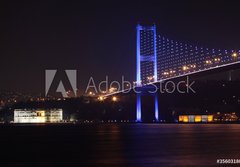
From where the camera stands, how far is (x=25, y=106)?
10038 centimetres

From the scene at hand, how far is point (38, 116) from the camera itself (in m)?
94.7

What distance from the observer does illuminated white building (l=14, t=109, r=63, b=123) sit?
9206 centimetres

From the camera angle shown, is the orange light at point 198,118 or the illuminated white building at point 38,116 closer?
the orange light at point 198,118

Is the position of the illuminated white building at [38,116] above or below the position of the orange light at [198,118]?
above

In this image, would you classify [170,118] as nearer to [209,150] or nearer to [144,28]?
[144,28]

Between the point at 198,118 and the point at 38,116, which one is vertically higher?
the point at 38,116

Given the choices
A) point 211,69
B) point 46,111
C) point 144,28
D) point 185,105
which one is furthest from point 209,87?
point 211,69

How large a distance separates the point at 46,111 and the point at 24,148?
7268 centimetres

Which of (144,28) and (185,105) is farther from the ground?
(144,28)

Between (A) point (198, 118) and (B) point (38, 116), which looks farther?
(B) point (38, 116)

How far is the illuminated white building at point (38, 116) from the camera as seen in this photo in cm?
9206

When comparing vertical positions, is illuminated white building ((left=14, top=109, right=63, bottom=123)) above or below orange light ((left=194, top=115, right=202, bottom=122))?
above

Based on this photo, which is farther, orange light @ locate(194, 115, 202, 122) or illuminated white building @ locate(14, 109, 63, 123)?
illuminated white building @ locate(14, 109, 63, 123)

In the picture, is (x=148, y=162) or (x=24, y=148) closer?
(x=148, y=162)
